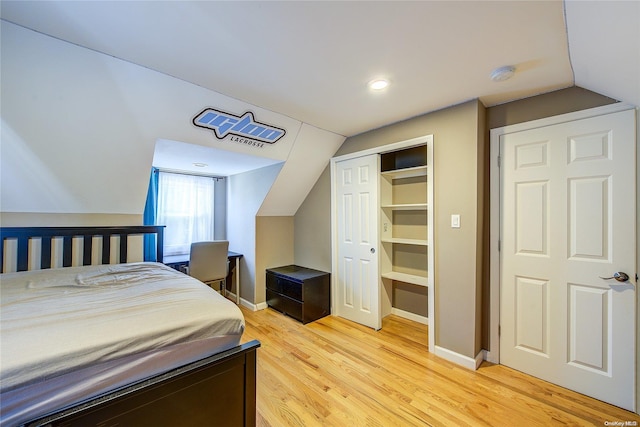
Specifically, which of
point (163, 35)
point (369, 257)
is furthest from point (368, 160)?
point (163, 35)

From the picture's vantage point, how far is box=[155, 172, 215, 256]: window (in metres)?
3.72

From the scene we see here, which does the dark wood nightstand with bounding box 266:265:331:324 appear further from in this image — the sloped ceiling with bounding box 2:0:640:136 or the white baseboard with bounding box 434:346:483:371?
the sloped ceiling with bounding box 2:0:640:136

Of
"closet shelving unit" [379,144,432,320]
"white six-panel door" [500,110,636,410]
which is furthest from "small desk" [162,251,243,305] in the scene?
"white six-panel door" [500,110,636,410]

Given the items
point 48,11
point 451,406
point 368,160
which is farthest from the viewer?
point 368,160

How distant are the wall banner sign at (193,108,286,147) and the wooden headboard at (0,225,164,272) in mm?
1360

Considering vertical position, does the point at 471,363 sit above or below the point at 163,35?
below

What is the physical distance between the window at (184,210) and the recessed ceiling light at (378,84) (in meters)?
3.20

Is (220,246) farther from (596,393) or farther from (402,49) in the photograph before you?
(596,393)

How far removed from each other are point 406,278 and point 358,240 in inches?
27.3

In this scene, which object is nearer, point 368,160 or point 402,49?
point 402,49

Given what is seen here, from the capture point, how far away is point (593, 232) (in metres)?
1.83

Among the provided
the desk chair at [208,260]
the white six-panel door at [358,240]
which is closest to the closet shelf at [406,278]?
the white six-panel door at [358,240]

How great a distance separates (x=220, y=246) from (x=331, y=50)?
2.60 meters

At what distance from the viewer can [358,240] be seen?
3094mm
